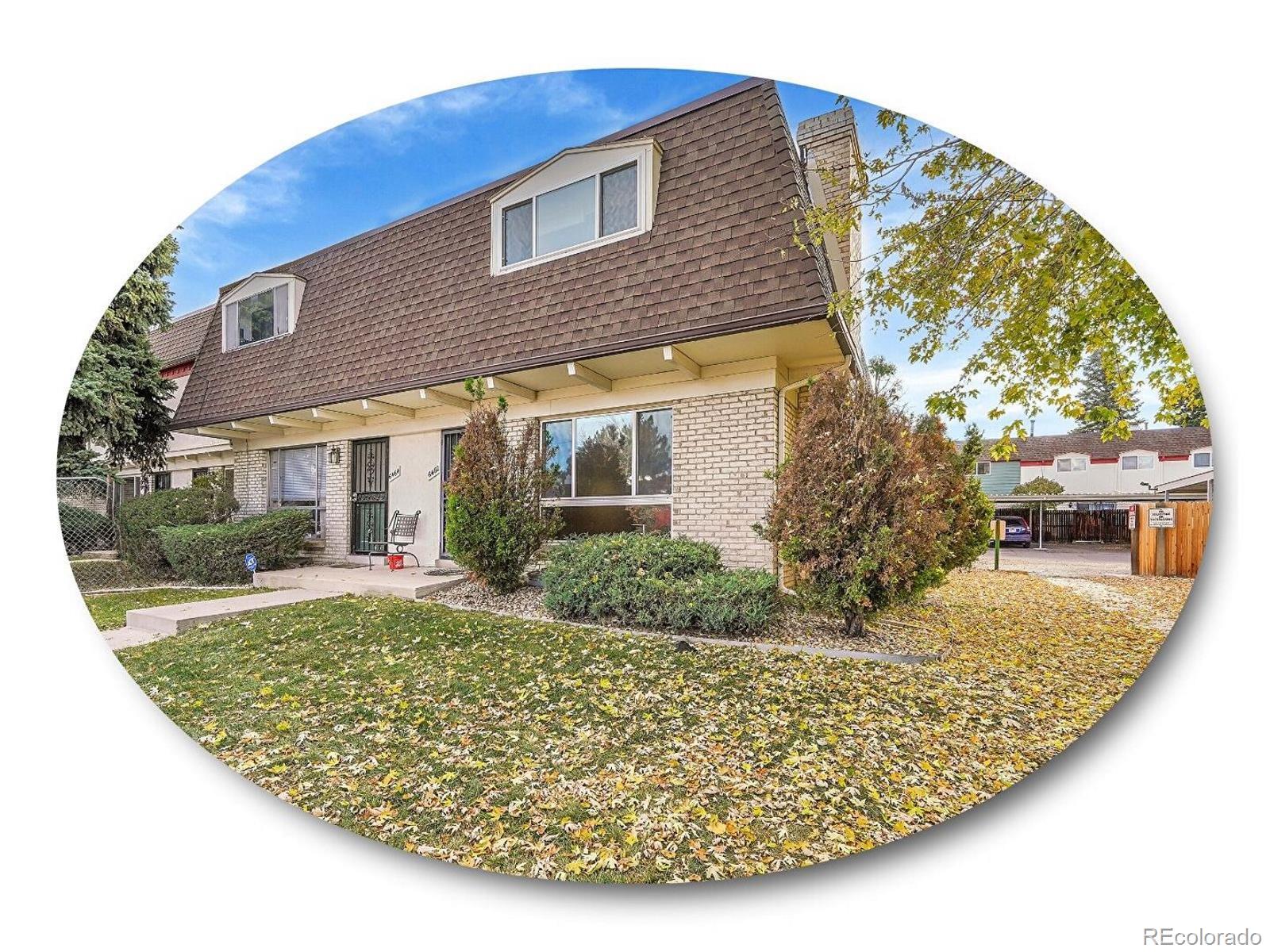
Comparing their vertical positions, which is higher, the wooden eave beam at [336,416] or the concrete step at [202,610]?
the wooden eave beam at [336,416]

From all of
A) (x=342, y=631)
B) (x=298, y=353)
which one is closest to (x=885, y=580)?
(x=342, y=631)

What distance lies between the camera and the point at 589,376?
3.57 metres

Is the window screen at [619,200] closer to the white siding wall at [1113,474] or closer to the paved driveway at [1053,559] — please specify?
the white siding wall at [1113,474]

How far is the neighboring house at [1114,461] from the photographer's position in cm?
152

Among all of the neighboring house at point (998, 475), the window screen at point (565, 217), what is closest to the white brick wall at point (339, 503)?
the window screen at point (565, 217)

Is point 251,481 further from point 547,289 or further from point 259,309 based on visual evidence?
point 547,289

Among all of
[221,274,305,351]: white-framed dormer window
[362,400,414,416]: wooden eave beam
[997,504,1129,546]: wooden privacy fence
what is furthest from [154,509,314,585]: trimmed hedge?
[997,504,1129,546]: wooden privacy fence

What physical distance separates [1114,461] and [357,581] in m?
2.86

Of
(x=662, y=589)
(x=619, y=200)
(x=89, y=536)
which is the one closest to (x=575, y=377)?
(x=619, y=200)

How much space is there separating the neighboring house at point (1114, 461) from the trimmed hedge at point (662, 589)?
4.46 ft

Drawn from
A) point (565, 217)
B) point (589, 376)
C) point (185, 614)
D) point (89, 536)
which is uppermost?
point (565, 217)

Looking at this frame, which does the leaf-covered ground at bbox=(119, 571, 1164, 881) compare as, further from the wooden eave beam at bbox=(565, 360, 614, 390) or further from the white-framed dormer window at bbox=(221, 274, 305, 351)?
the wooden eave beam at bbox=(565, 360, 614, 390)

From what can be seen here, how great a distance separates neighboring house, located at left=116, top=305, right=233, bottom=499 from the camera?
7.18ft

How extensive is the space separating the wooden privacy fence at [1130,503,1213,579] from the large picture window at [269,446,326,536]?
3.01 metres
